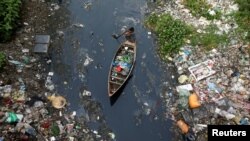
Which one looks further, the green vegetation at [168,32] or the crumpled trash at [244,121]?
the green vegetation at [168,32]

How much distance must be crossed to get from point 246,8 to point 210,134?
503 cm

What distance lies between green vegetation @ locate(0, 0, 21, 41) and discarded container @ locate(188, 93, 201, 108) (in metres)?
5.80

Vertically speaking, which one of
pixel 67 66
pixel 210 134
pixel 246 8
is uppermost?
pixel 246 8

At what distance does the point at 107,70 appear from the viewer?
468 inches

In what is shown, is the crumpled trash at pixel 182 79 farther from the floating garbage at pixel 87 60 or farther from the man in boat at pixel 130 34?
the floating garbage at pixel 87 60

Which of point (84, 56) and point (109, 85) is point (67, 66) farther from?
point (109, 85)

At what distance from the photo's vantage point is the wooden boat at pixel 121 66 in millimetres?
11008

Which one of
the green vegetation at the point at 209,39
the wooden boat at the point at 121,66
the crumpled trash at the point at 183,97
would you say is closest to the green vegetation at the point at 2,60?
the wooden boat at the point at 121,66

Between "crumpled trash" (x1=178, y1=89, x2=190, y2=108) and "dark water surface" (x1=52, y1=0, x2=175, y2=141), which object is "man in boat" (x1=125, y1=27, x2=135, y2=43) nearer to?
"dark water surface" (x1=52, y1=0, x2=175, y2=141)

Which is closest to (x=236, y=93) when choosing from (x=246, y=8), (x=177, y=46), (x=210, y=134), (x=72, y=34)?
(x=210, y=134)

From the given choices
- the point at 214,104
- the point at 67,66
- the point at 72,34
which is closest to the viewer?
the point at 214,104

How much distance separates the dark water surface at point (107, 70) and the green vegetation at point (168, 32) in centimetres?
33

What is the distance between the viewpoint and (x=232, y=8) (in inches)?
524

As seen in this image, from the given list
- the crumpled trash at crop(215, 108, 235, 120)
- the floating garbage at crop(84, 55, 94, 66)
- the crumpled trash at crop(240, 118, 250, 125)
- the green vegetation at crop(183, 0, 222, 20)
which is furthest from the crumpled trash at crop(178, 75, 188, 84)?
the floating garbage at crop(84, 55, 94, 66)
